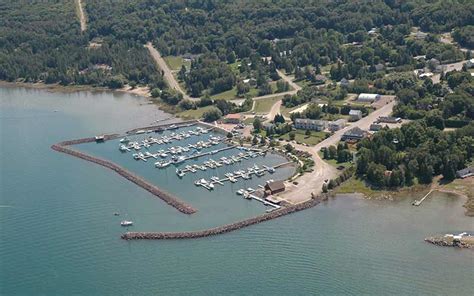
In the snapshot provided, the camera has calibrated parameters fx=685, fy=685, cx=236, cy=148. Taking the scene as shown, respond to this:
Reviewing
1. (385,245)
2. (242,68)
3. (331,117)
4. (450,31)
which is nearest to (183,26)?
(242,68)

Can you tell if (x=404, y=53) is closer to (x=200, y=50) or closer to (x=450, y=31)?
(x=450, y=31)

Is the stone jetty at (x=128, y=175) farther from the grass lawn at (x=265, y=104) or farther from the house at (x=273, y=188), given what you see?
the grass lawn at (x=265, y=104)

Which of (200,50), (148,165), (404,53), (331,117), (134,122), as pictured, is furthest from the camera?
(200,50)

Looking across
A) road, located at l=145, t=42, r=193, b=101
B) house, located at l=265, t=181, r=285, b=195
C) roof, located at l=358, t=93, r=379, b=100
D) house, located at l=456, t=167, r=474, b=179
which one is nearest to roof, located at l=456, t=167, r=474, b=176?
house, located at l=456, t=167, r=474, b=179

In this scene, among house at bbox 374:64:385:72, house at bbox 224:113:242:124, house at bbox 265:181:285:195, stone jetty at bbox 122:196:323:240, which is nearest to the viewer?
stone jetty at bbox 122:196:323:240

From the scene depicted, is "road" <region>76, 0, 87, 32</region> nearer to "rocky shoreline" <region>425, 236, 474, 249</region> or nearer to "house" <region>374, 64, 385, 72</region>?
"house" <region>374, 64, 385, 72</region>

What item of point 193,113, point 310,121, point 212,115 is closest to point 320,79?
point 193,113

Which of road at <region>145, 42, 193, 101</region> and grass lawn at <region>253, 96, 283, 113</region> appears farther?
road at <region>145, 42, 193, 101</region>

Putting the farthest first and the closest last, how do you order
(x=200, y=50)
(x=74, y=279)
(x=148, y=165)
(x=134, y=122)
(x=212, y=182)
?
(x=200, y=50), (x=134, y=122), (x=148, y=165), (x=212, y=182), (x=74, y=279)
